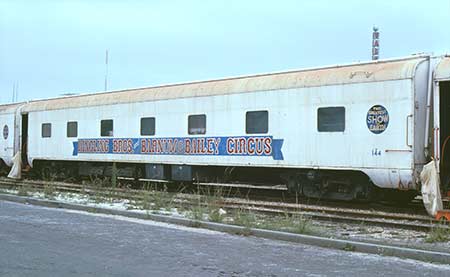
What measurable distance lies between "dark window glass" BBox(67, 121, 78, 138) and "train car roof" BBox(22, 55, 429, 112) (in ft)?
2.26

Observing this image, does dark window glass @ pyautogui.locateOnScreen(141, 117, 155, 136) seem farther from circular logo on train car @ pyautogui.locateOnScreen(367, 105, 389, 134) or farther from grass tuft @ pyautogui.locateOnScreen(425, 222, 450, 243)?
grass tuft @ pyautogui.locateOnScreen(425, 222, 450, 243)

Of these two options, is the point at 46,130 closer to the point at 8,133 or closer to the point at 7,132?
the point at 8,133

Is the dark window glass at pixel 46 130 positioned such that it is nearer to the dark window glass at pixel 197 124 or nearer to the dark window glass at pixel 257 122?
the dark window glass at pixel 197 124

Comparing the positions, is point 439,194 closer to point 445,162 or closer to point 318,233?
point 445,162

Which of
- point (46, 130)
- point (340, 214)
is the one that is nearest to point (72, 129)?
point (46, 130)

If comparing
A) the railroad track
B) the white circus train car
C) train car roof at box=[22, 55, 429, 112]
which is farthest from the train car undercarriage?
train car roof at box=[22, 55, 429, 112]

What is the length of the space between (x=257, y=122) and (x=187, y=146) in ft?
8.94

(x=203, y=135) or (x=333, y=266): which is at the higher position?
(x=203, y=135)

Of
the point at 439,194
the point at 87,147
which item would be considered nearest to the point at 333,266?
the point at 439,194

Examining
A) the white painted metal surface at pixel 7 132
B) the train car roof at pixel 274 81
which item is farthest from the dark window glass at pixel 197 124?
the white painted metal surface at pixel 7 132

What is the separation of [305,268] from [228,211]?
18.2ft

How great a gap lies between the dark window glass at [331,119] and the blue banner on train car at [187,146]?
123 centimetres

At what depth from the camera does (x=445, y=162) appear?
A: 1229cm

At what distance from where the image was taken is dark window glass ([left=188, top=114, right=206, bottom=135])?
16642 mm
